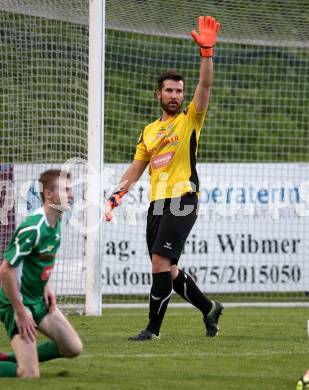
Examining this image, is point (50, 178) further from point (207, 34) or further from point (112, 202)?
point (207, 34)

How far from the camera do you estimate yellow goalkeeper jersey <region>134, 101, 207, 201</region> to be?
841 centimetres

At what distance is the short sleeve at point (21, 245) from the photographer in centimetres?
609

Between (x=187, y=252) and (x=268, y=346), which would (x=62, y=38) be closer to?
(x=187, y=252)

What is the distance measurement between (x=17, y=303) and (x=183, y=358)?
5.42 feet

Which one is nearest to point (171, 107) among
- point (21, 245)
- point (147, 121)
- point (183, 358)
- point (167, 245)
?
point (167, 245)

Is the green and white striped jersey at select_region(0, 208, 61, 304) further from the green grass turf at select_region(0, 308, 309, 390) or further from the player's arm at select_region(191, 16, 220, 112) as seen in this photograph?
the player's arm at select_region(191, 16, 220, 112)

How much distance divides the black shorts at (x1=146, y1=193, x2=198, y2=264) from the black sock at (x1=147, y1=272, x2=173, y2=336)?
0.54 feet

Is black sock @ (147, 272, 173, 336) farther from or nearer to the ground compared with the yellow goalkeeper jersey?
nearer to the ground

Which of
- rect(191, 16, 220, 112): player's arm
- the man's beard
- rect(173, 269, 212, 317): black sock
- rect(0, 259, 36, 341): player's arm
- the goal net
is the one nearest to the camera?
rect(0, 259, 36, 341): player's arm

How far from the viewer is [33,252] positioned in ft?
20.7

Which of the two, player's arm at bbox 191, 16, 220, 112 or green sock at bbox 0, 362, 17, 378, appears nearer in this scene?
green sock at bbox 0, 362, 17, 378

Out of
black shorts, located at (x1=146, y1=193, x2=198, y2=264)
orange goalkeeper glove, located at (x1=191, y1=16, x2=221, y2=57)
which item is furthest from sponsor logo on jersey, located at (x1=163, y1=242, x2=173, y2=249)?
orange goalkeeper glove, located at (x1=191, y1=16, x2=221, y2=57)

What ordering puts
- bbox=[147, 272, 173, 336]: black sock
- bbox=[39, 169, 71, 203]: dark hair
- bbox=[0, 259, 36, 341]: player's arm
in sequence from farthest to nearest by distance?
bbox=[147, 272, 173, 336]: black sock < bbox=[39, 169, 71, 203]: dark hair < bbox=[0, 259, 36, 341]: player's arm

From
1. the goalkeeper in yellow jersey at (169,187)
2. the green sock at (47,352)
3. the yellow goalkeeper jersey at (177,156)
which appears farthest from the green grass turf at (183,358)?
the yellow goalkeeper jersey at (177,156)
